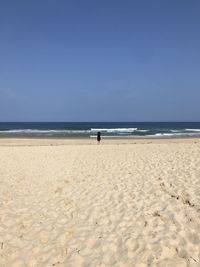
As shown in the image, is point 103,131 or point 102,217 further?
point 103,131

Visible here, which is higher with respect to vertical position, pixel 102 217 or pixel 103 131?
pixel 103 131

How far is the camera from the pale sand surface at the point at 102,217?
4582 millimetres

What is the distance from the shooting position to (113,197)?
758 cm

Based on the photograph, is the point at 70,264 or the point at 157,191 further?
the point at 157,191

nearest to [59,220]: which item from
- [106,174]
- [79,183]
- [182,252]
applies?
[182,252]

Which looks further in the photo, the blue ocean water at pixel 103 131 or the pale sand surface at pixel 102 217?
the blue ocean water at pixel 103 131

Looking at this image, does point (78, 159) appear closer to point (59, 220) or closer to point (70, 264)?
point (59, 220)

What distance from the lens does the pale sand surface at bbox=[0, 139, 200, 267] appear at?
15.0 feet

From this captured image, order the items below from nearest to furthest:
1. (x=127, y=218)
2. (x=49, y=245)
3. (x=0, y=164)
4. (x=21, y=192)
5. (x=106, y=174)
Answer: (x=49, y=245), (x=127, y=218), (x=21, y=192), (x=106, y=174), (x=0, y=164)

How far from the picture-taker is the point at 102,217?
6188 mm

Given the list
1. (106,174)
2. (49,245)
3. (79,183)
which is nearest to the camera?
(49,245)

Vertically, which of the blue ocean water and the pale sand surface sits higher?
the blue ocean water

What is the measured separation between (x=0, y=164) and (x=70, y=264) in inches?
372

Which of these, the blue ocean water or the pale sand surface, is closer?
the pale sand surface
